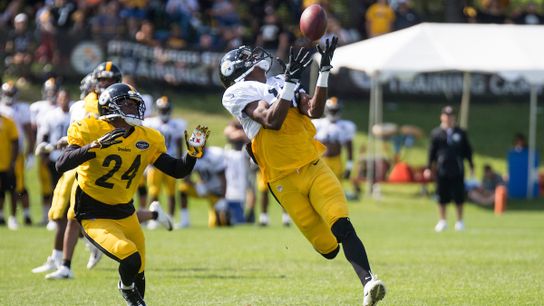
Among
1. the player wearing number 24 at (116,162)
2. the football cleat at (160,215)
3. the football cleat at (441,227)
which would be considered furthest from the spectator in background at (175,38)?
the player wearing number 24 at (116,162)

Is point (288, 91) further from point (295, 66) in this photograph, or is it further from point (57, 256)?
point (57, 256)

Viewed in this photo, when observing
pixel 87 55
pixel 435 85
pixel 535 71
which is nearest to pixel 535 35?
pixel 535 71

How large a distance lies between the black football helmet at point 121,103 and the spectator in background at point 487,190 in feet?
45.8

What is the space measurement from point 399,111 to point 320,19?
707 inches

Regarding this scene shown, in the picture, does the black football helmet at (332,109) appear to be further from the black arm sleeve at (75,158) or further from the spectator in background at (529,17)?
the black arm sleeve at (75,158)

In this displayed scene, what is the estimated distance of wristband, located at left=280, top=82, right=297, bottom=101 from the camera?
730cm

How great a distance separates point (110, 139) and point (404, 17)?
1906cm

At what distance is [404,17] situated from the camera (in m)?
25.8

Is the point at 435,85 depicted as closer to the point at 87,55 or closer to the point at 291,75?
the point at 87,55

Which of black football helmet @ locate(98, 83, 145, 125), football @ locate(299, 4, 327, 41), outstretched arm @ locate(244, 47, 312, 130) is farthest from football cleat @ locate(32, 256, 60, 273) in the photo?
football @ locate(299, 4, 327, 41)

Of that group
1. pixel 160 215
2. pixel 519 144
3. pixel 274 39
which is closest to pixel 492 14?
pixel 274 39

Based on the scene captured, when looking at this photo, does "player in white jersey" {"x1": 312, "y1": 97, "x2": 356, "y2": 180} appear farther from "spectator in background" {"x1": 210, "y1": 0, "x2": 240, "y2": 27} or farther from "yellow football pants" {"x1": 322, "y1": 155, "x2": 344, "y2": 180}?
"spectator in background" {"x1": 210, "y1": 0, "x2": 240, "y2": 27}

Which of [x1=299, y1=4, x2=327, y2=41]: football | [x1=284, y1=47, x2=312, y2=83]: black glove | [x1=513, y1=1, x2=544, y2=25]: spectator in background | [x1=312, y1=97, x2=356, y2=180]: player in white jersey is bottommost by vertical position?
[x1=312, y1=97, x2=356, y2=180]: player in white jersey

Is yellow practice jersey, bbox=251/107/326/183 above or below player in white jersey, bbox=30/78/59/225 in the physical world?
above
